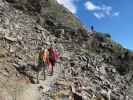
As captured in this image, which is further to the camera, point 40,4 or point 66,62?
point 40,4

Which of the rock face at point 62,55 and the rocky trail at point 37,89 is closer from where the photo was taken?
the rocky trail at point 37,89

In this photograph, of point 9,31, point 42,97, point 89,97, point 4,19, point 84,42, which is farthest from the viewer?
point 84,42

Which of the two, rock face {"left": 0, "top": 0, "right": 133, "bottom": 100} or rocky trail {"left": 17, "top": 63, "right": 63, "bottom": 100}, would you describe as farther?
rock face {"left": 0, "top": 0, "right": 133, "bottom": 100}

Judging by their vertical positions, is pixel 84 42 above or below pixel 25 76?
above

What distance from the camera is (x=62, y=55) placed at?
89.2 feet

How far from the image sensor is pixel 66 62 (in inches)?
1021

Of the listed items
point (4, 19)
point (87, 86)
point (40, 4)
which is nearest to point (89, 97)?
point (87, 86)

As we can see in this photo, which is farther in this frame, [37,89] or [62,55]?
[62,55]

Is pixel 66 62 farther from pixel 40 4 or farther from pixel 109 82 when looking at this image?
pixel 40 4

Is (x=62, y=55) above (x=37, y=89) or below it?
above

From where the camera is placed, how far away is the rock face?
68.2 ft

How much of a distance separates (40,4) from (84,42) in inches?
250

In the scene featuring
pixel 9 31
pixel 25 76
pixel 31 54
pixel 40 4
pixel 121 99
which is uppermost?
pixel 40 4

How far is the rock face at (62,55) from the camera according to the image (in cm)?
2078
